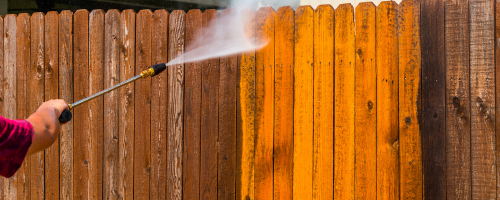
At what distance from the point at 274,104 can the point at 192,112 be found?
2.35 ft


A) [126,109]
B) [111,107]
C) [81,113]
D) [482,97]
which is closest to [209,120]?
[126,109]

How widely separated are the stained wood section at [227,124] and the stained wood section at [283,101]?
308 mm

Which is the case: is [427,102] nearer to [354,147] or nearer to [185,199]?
[354,147]

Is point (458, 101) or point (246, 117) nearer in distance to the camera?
point (458, 101)

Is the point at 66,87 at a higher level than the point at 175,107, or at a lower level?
higher

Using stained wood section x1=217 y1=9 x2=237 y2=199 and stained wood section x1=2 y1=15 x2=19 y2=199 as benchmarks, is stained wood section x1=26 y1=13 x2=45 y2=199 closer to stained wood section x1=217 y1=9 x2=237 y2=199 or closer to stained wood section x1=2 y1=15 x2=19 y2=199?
stained wood section x1=2 y1=15 x2=19 y2=199

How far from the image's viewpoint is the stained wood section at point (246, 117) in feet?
10.2

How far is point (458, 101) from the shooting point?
2.69 metres

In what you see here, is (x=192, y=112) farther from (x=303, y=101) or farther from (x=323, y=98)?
(x=323, y=98)

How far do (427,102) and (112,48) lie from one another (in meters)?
2.68

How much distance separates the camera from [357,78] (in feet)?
9.41

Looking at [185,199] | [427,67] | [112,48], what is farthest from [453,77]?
[112,48]

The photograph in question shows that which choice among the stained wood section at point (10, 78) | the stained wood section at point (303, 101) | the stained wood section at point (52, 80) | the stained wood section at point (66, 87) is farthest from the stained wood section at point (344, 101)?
the stained wood section at point (10, 78)

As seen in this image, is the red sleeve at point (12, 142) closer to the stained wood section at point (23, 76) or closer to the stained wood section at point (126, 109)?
the stained wood section at point (126, 109)
